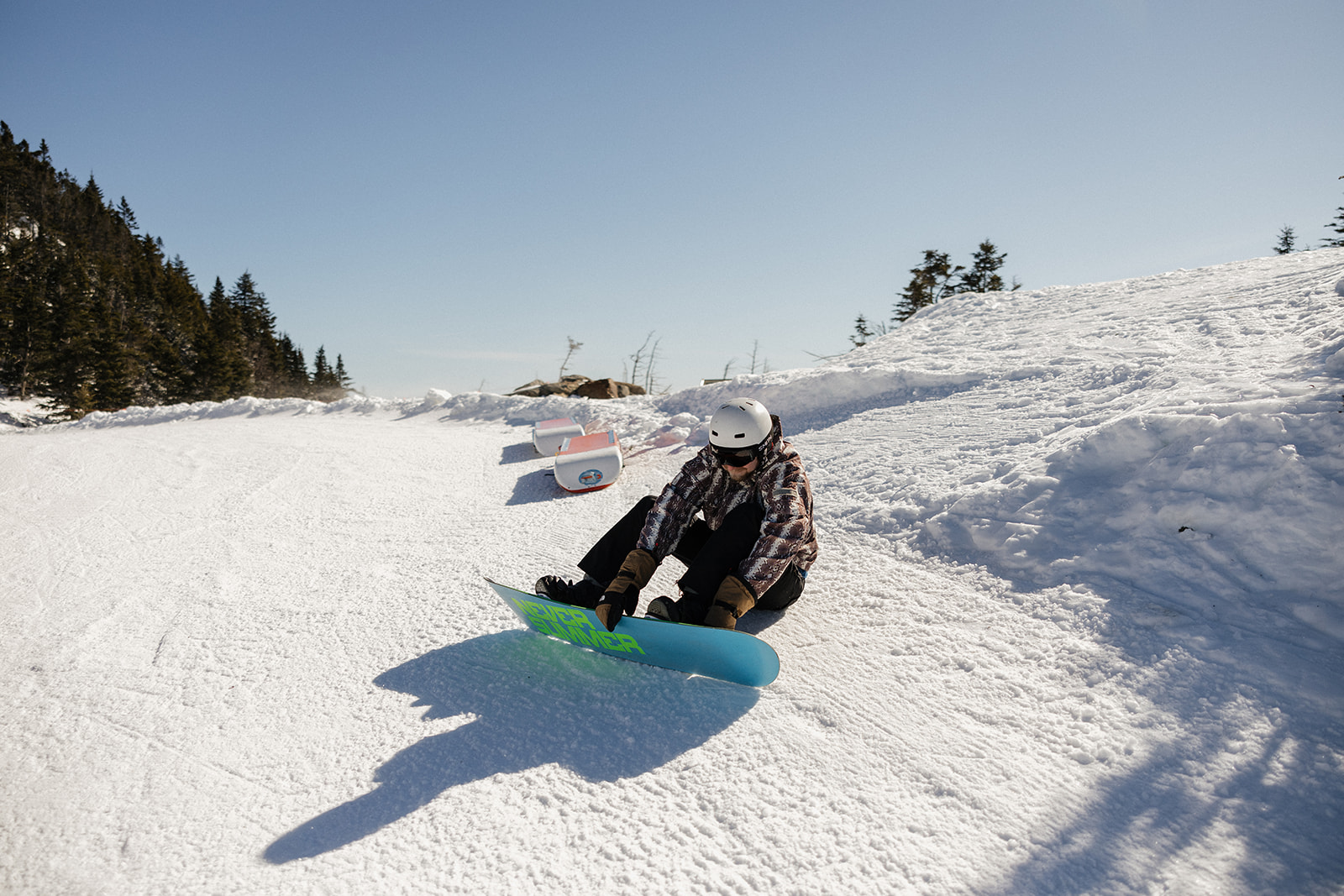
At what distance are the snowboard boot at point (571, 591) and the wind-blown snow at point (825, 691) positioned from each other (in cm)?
→ 28

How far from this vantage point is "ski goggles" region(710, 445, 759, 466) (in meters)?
2.94

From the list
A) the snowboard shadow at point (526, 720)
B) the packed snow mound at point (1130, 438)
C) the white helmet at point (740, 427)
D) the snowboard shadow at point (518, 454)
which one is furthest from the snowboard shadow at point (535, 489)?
the white helmet at point (740, 427)

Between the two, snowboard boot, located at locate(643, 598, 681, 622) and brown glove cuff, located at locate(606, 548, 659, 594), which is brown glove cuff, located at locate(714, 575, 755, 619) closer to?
snowboard boot, located at locate(643, 598, 681, 622)

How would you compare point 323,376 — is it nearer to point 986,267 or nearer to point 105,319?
point 105,319

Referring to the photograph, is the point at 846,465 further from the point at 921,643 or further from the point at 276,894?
the point at 276,894

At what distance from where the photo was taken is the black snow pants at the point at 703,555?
2.66 metres

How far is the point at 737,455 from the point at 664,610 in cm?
84

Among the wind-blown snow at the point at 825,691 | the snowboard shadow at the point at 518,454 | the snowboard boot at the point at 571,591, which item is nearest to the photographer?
the wind-blown snow at the point at 825,691

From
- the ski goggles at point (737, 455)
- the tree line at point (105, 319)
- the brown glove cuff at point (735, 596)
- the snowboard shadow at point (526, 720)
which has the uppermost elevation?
→ the tree line at point (105, 319)

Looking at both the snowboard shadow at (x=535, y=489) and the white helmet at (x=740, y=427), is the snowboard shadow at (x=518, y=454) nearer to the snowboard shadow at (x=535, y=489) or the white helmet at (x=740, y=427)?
the snowboard shadow at (x=535, y=489)

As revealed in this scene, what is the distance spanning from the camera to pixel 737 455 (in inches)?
116

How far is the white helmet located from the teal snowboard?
3.02ft

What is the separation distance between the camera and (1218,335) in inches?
191

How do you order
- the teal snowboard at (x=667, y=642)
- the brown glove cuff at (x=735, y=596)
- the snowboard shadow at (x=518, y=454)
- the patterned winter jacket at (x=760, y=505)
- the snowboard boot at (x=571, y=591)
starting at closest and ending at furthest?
the teal snowboard at (x=667, y=642) → the brown glove cuff at (x=735, y=596) → the patterned winter jacket at (x=760, y=505) → the snowboard boot at (x=571, y=591) → the snowboard shadow at (x=518, y=454)
